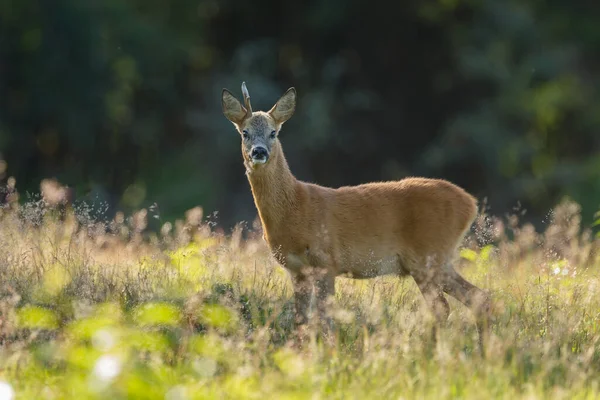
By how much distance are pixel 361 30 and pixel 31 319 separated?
21668mm

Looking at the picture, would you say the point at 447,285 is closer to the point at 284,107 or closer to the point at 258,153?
the point at 258,153

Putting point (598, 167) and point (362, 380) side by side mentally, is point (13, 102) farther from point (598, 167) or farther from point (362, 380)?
point (362, 380)

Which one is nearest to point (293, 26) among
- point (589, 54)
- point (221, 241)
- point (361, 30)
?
point (361, 30)

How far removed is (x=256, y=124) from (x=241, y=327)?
7.38 feet

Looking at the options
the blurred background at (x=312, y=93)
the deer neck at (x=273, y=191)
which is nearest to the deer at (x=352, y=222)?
the deer neck at (x=273, y=191)

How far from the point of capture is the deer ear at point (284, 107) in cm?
863

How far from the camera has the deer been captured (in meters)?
7.81

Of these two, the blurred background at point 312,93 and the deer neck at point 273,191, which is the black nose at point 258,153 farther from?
the blurred background at point 312,93

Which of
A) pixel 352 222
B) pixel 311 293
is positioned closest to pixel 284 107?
pixel 352 222

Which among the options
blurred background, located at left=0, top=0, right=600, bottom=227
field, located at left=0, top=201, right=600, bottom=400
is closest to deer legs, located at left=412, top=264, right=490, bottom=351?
field, located at left=0, top=201, right=600, bottom=400

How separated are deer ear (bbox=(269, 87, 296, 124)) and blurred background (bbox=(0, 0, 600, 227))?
13.1m

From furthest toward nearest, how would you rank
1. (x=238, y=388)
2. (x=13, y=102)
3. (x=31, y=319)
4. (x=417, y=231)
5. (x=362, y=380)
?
(x=13, y=102) → (x=417, y=231) → (x=31, y=319) → (x=362, y=380) → (x=238, y=388)

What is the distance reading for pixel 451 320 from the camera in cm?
710

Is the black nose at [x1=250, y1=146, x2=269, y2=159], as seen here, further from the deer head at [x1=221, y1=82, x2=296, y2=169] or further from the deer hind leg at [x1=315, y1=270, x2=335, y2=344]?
the deer hind leg at [x1=315, y1=270, x2=335, y2=344]
